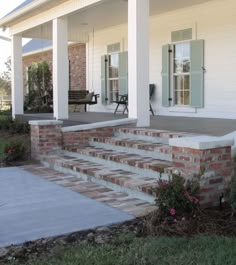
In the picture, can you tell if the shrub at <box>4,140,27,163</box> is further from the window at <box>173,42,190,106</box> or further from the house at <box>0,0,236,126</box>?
the window at <box>173,42,190,106</box>

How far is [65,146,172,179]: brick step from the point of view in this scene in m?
4.79

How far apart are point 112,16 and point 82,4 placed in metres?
2.26

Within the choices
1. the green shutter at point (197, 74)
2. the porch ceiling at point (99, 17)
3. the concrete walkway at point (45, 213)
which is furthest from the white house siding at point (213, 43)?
the concrete walkway at point (45, 213)

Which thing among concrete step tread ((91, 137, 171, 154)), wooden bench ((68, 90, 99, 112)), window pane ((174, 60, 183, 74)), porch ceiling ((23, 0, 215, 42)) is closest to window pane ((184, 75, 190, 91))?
window pane ((174, 60, 183, 74))

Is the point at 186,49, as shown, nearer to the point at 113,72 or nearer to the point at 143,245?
the point at 113,72

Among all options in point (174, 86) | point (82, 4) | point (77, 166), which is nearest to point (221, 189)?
point (77, 166)

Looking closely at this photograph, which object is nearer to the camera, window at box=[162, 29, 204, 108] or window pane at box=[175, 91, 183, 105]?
window at box=[162, 29, 204, 108]

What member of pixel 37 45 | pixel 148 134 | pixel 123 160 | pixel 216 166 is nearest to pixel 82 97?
pixel 37 45

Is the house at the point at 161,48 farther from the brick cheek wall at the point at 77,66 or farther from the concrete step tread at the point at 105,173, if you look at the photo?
the brick cheek wall at the point at 77,66

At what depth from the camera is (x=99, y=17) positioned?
1040cm

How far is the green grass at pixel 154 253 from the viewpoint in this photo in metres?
2.72

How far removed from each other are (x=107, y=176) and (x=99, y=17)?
6.47 metres

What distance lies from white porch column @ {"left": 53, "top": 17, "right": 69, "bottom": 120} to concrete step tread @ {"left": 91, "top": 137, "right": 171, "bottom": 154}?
261cm

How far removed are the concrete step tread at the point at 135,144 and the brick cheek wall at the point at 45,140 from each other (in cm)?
61
